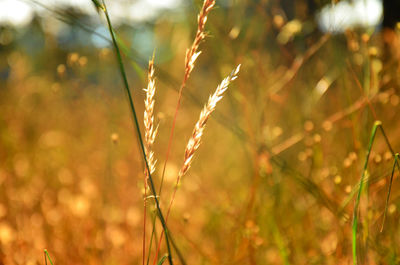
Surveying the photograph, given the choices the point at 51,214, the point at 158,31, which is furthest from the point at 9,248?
the point at 158,31

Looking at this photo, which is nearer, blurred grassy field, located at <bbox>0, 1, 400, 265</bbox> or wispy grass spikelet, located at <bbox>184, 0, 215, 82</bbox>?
wispy grass spikelet, located at <bbox>184, 0, 215, 82</bbox>

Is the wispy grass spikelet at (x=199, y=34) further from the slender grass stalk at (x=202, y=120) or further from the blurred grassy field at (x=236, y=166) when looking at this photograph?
the blurred grassy field at (x=236, y=166)

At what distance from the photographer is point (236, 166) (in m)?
1.98

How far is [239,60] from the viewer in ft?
3.91

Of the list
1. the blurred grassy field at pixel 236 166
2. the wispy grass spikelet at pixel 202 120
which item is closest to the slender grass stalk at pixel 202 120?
the wispy grass spikelet at pixel 202 120

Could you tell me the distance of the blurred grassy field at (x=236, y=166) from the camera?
91 cm

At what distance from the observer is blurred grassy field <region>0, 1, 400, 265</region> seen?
0.91 meters

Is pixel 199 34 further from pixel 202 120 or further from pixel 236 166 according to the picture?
pixel 236 166

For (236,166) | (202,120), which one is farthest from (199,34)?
(236,166)

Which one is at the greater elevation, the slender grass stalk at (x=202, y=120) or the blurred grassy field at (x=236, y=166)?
the blurred grassy field at (x=236, y=166)

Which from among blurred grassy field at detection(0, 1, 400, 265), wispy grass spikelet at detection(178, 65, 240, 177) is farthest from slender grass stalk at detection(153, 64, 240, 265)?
blurred grassy field at detection(0, 1, 400, 265)

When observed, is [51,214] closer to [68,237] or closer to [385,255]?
[68,237]

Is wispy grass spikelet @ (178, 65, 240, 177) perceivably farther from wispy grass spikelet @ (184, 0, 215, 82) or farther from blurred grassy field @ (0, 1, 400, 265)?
blurred grassy field @ (0, 1, 400, 265)

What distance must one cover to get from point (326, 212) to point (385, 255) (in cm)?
39
